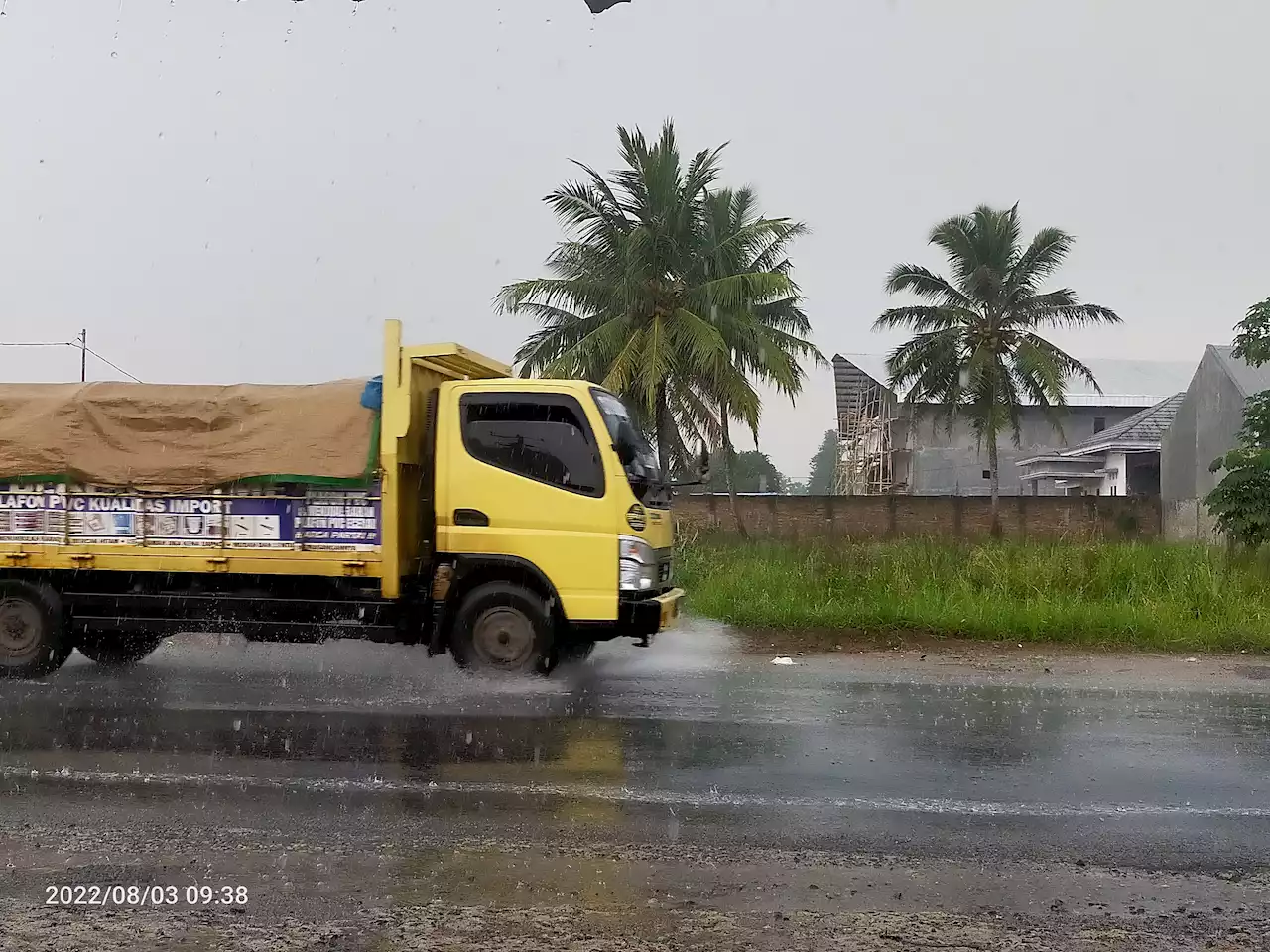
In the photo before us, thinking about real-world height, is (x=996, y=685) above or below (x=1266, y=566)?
below

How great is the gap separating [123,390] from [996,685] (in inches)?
288

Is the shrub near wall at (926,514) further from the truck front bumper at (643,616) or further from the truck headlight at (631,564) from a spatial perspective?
the truck headlight at (631,564)

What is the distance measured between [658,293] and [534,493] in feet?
50.4

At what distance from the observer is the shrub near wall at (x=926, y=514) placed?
28438 mm

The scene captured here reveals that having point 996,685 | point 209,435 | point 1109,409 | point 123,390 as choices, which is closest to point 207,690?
point 209,435

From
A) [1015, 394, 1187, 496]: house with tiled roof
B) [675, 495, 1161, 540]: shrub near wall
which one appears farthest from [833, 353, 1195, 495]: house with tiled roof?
[675, 495, 1161, 540]: shrub near wall

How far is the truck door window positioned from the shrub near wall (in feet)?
64.5

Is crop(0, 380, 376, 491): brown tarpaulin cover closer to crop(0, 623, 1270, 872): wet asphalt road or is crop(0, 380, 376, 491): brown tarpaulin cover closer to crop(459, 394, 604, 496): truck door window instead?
crop(459, 394, 604, 496): truck door window

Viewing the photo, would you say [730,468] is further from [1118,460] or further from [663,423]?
[1118,460]

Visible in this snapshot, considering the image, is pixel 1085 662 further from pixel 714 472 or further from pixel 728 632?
pixel 714 472

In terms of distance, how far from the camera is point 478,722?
718 cm

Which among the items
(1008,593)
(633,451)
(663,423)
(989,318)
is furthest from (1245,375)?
(633,451)

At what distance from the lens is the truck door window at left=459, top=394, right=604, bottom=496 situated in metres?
8.41
